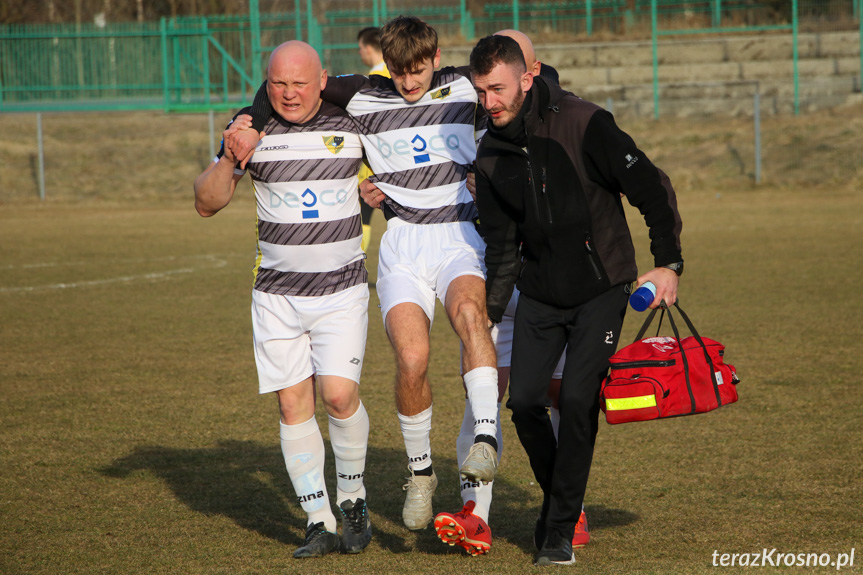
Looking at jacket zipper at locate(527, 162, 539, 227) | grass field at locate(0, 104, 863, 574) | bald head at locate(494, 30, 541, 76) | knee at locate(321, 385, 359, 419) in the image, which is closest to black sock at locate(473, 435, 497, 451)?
grass field at locate(0, 104, 863, 574)

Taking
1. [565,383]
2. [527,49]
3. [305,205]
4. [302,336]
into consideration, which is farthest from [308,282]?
[527,49]

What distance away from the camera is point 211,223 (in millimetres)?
20438

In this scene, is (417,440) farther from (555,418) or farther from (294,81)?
(294,81)

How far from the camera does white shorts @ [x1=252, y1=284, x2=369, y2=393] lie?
4.72 meters

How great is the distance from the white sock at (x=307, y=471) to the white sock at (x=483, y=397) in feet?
2.68

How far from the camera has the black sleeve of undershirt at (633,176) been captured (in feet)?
14.0

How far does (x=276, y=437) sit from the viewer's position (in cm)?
680

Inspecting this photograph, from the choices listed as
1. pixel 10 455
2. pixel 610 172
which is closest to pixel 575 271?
pixel 610 172

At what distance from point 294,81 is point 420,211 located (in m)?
0.89

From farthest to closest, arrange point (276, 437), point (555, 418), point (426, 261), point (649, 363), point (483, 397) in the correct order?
point (276, 437) → point (555, 418) → point (426, 261) → point (483, 397) → point (649, 363)

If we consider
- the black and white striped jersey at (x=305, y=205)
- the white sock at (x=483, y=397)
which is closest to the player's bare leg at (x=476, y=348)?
the white sock at (x=483, y=397)

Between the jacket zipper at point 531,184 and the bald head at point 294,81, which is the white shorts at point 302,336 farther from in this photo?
the jacket zipper at point 531,184

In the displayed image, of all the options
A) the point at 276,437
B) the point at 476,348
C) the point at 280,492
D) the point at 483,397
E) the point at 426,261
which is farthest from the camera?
the point at 276,437

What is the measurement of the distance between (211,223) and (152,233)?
5.96 feet
